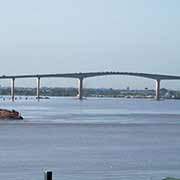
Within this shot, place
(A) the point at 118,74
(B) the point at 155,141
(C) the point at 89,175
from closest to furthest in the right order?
(C) the point at 89,175
(B) the point at 155,141
(A) the point at 118,74

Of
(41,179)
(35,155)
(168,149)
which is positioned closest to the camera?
(41,179)

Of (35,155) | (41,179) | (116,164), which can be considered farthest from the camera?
(35,155)

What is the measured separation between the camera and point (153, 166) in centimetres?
2616

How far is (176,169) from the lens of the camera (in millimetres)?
25109

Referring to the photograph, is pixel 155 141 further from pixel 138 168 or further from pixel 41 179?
pixel 41 179

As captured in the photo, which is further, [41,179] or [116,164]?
[116,164]

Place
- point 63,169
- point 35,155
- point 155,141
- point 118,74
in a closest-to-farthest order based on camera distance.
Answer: point 63,169 < point 35,155 < point 155,141 < point 118,74


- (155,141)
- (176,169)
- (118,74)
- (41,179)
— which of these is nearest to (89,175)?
(41,179)

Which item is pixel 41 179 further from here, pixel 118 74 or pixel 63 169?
pixel 118 74

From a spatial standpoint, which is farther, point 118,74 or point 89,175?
point 118,74

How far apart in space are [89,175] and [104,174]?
2.06 feet

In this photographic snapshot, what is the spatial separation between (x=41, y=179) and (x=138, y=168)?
4908 mm

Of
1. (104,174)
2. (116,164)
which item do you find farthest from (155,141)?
(104,174)

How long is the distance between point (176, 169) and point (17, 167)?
571 cm
